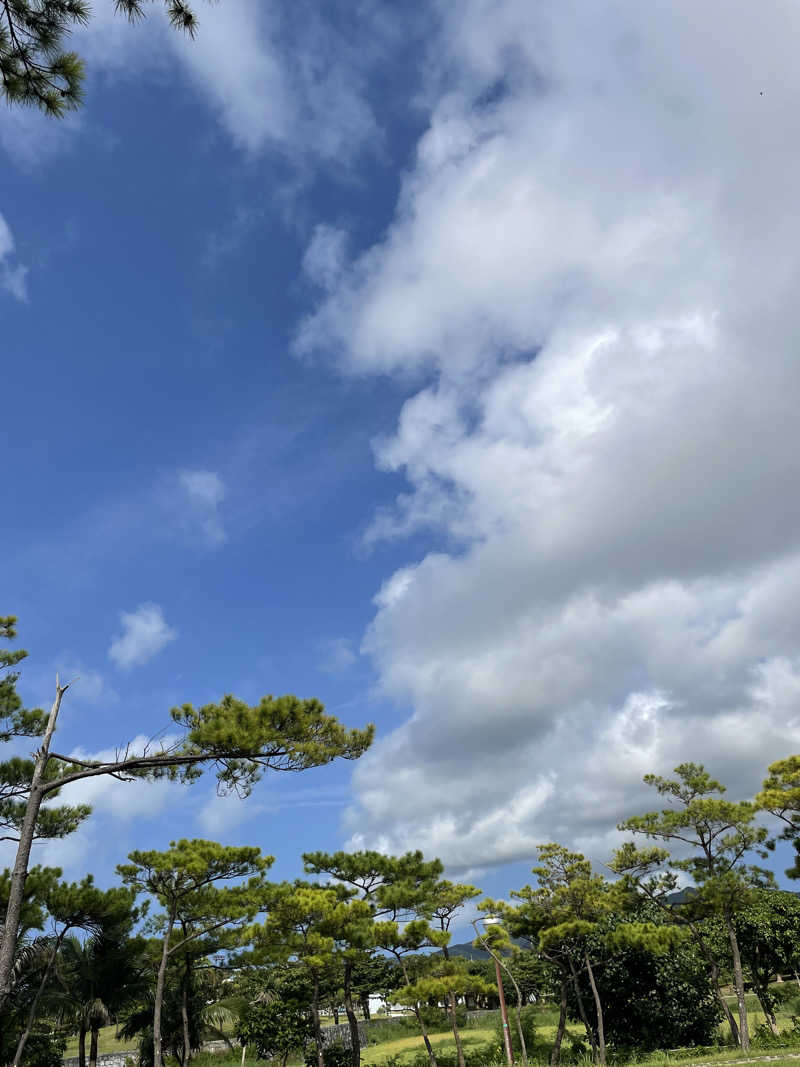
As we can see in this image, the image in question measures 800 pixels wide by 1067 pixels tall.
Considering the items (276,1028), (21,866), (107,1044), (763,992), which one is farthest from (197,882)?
(107,1044)

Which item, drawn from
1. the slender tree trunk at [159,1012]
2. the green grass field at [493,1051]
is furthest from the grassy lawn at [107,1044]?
the slender tree trunk at [159,1012]

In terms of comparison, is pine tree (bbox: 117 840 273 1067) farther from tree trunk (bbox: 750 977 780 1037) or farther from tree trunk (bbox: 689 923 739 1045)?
tree trunk (bbox: 750 977 780 1037)

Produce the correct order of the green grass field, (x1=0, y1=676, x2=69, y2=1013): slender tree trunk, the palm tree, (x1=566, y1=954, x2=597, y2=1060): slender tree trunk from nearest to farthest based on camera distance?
(x1=0, y1=676, x2=69, y2=1013): slender tree trunk → the green grass field → the palm tree → (x1=566, y1=954, x2=597, y2=1060): slender tree trunk

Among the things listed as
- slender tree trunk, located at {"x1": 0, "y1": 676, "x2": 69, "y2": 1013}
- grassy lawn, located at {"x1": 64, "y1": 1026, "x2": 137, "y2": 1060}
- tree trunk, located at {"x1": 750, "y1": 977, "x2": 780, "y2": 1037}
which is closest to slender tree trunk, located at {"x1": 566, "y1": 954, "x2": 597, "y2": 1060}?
tree trunk, located at {"x1": 750, "y1": 977, "x2": 780, "y2": 1037}

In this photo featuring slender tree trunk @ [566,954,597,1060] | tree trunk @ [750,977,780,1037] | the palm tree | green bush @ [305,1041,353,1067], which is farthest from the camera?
tree trunk @ [750,977,780,1037]

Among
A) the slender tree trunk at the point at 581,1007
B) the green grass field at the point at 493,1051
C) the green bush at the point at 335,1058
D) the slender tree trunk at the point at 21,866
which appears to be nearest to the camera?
the slender tree trunk at the point at 21,866

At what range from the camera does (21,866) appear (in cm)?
1068

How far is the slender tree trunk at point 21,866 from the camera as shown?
9.73 metres

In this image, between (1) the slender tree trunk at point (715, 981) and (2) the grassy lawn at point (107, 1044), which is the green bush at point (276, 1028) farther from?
(2) the grassy lawn at point (107, 1044)

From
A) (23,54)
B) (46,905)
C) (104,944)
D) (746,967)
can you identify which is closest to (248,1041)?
(104,944)

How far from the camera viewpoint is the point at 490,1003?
54312mm

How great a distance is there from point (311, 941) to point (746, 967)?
22.7 metres

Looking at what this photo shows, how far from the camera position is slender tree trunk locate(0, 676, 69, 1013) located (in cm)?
973

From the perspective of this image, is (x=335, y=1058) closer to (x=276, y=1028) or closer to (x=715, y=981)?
(x=276, y=1028)
